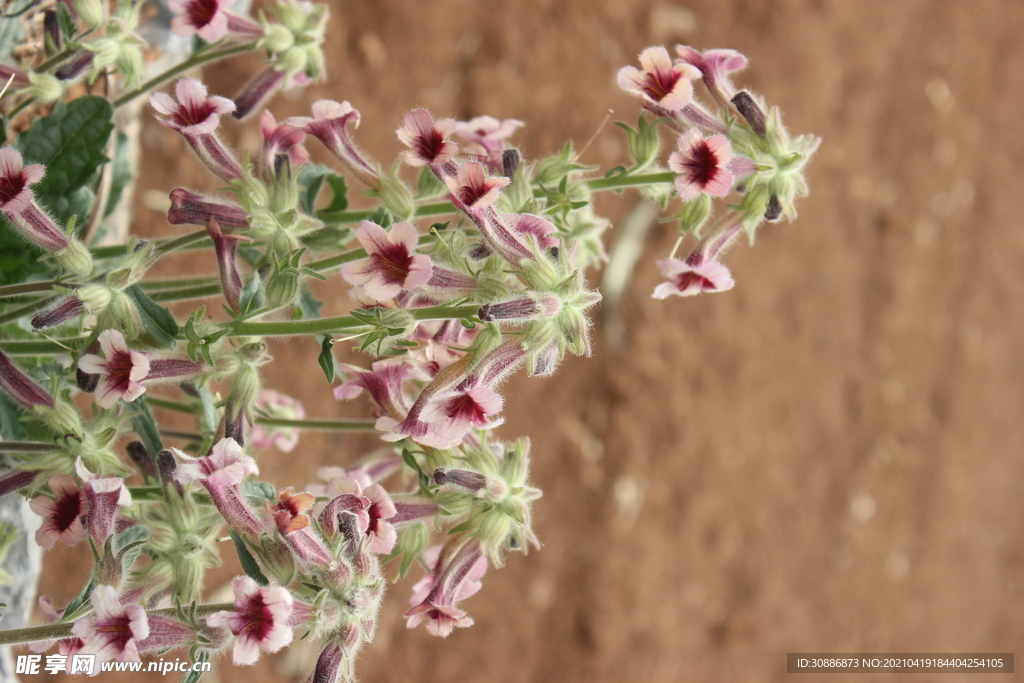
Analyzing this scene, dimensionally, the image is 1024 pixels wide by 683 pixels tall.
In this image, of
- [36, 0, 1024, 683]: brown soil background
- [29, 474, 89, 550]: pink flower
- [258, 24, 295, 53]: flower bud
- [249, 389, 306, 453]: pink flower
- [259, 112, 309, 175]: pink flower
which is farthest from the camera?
[36, 0, 1024, 683]: brown soil background

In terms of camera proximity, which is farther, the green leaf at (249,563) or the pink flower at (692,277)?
the pink flower at (692,277)

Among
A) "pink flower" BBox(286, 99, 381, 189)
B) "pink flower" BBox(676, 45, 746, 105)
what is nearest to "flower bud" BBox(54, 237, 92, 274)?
"pink flower" BBox(286, 99, 381, 189)

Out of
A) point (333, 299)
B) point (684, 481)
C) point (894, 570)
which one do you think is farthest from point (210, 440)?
point (894, 570)

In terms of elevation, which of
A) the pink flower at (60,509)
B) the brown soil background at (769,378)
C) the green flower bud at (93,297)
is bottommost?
the pink flower at (60,509)

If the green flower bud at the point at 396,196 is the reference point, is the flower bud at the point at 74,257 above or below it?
below

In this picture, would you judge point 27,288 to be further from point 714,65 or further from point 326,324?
point 714,65

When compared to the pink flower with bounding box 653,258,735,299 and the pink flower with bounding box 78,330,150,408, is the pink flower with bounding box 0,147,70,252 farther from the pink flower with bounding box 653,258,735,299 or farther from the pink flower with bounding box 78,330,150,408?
the pink flower with bounding box 653,258,735,299

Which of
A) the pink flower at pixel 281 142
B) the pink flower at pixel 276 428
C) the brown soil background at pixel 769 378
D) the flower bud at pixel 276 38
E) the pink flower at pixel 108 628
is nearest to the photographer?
the pink flower at pixel 108 628

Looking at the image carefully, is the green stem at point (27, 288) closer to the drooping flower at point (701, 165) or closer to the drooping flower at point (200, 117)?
the drooping flower at point (200, 117)

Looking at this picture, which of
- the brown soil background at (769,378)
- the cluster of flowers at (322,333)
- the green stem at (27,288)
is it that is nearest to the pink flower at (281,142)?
the cluster of flowers at (322,333)
